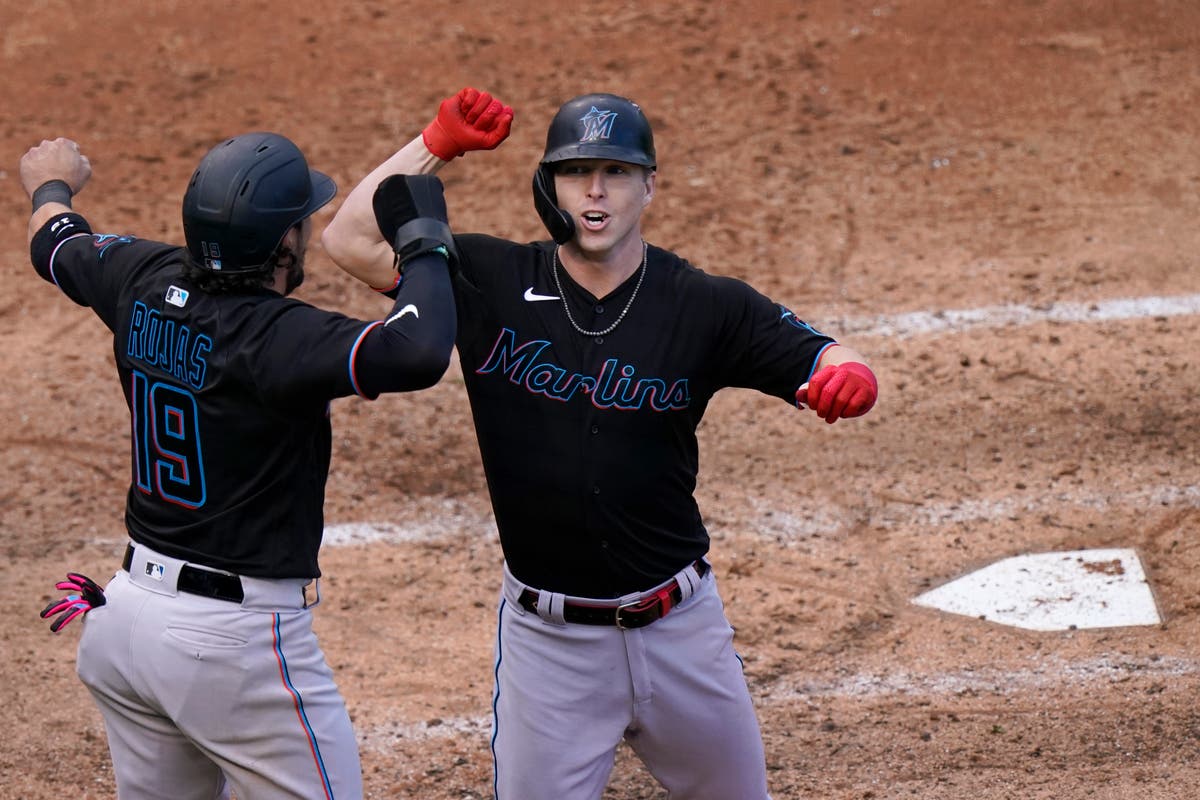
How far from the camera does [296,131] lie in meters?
9.18

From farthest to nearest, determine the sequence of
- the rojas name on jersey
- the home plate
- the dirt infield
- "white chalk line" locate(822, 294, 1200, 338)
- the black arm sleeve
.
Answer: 1. "white chalk line" locate(822, 294, 1200, 338)
2. the home plate
3. the dirt infield
4. the rojas name on jersey
5. the black arm sleeve

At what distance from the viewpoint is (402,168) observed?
374 cm

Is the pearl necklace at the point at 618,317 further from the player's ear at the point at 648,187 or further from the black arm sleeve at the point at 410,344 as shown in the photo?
the black arm sleeve at the point at 410,344

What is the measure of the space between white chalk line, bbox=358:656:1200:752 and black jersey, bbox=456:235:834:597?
161cm

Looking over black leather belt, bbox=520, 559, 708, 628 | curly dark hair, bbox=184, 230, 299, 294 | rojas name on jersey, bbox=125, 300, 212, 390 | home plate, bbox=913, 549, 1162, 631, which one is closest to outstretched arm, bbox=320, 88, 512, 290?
curly dark hair, bbox=184, 230, 299, 294

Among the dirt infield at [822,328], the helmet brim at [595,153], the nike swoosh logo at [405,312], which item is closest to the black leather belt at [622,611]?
the nike swoosh logo at [405,312]

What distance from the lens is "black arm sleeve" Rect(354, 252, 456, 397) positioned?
124 inches

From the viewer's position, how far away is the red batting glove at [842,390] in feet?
11.3

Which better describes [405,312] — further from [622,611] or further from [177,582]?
[622,611]

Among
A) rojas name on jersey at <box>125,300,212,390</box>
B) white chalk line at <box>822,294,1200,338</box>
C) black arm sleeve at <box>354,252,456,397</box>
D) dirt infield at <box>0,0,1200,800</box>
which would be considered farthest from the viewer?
white chalk line at <box>822,294,1200,338</box>

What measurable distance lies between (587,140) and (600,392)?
0.63 m

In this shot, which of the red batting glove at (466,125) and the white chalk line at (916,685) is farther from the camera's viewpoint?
the white chalk line at (916,685)

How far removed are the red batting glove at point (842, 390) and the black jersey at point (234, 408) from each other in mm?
905

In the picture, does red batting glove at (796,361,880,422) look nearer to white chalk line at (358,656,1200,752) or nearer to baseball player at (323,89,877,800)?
baseball player at (323,89,877,800)
